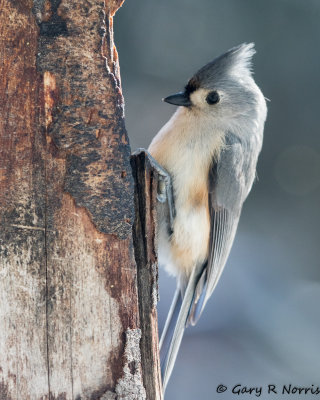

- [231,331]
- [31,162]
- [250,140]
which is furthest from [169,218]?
[231,331]

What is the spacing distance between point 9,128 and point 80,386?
0.68 meters

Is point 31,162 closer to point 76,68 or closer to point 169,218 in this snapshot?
point 76,68

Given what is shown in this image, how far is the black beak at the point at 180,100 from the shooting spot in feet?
7.71

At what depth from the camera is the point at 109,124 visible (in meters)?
1.61

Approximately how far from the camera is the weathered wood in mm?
1717

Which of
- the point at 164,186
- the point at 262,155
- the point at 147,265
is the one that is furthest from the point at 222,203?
the point at 262,155

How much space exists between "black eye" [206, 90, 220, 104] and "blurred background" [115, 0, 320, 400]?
1.43m

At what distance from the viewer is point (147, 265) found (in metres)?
1.79

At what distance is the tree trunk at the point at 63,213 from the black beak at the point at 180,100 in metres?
0.75

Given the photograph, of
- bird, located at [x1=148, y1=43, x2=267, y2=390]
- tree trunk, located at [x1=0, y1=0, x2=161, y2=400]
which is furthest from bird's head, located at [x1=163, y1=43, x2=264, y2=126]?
tree trunk, located at [x1=0, y1=0, x2=161, y2=400]

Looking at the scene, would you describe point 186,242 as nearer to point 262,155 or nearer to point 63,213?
point 63,213

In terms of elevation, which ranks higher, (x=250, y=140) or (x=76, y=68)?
(x=76, y=68)

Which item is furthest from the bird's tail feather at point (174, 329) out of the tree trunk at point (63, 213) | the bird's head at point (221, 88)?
the bird's head at point (221, 88)

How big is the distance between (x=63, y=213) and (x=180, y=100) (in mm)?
970
